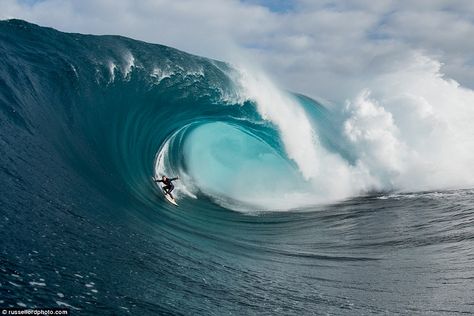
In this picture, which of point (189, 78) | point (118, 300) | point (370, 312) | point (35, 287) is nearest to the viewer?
point (35, 287)

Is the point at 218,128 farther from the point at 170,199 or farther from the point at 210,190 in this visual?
the point at 170,199

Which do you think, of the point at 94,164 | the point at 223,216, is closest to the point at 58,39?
the point at 94,164

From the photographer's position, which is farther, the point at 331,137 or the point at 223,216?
the point at 331,137

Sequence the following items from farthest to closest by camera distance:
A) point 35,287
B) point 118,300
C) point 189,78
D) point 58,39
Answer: point 189,78 < point 58,39 < point 118,300 < point 35,287

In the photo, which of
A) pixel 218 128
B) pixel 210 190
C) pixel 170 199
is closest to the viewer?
pixel 170 199

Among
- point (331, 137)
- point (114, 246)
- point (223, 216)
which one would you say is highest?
point (331, 137)

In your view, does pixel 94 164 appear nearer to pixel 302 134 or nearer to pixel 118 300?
pixel 118 300

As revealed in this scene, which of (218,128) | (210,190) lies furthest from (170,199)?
(218,128)

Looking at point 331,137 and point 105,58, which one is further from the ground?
point 331,137
